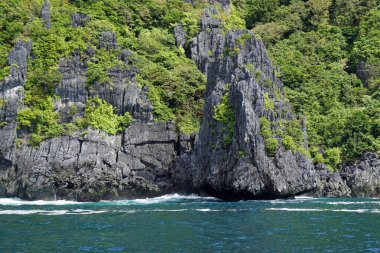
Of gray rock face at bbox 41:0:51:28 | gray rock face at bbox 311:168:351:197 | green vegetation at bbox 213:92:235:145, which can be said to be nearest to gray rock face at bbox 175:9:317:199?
green vegetation at bbox 213:92:235:145

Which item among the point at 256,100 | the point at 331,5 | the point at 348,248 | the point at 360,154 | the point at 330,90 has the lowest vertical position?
the point at 348,248

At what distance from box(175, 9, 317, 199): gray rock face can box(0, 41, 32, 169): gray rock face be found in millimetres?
20002

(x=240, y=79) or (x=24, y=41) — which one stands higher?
(x=24, y=41)

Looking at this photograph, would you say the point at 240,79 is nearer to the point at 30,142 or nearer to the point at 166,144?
the point at 166,144

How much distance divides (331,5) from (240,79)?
163ft

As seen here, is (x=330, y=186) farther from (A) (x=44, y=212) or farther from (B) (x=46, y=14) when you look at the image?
(B) (x=46, y=14)

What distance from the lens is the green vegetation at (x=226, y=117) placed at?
65312mm

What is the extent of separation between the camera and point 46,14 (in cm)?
8244

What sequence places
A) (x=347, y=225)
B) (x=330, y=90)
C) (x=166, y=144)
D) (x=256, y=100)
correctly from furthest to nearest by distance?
(x=330, y=90) < (x=166, y=144) < (x=256, y=100) < (x=347, y=225)

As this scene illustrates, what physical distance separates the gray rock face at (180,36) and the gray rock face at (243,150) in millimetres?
20573

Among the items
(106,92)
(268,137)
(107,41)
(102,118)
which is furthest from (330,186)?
(107,41)

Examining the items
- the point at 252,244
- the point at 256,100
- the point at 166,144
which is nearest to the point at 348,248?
the point at 252,244

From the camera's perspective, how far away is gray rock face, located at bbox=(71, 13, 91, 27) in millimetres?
84062

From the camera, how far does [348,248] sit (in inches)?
1170
